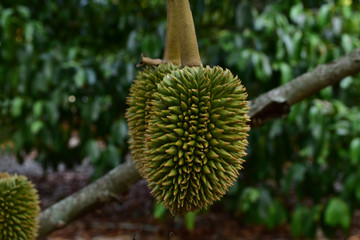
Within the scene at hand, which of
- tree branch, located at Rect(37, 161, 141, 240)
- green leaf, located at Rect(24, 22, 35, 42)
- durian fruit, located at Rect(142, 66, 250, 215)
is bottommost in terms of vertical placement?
tree branch, located at Rect(37, 161, 141, 240)

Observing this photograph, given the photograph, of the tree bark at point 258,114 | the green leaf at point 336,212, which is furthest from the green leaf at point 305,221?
the tree bark at point 258,114

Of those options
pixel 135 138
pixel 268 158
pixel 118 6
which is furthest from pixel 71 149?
pixel 135 138

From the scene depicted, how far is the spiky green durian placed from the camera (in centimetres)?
80

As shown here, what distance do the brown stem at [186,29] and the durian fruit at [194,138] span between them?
0.03 m

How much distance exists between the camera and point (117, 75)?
2.30 m

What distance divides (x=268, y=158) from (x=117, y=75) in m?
1.17

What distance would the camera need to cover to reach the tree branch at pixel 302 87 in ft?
3.31

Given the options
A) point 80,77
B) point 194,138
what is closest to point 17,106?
point 80,77

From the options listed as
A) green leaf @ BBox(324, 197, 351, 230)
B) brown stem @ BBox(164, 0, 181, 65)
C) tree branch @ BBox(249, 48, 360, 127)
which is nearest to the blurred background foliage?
green leaf @ BBox(324, 197, 351, 230)

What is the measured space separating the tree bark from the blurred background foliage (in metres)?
1.11

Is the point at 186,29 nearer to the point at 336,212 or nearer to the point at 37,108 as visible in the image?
the point at 37,108

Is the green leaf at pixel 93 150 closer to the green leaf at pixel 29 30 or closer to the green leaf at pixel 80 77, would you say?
the green leaf at pixel 80 77

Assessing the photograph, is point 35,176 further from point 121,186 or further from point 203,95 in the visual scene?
point 203,95

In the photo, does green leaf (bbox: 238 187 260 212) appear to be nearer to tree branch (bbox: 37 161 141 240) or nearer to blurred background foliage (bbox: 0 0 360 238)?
blurred background foliage (bbox: 0 0 360 238)
